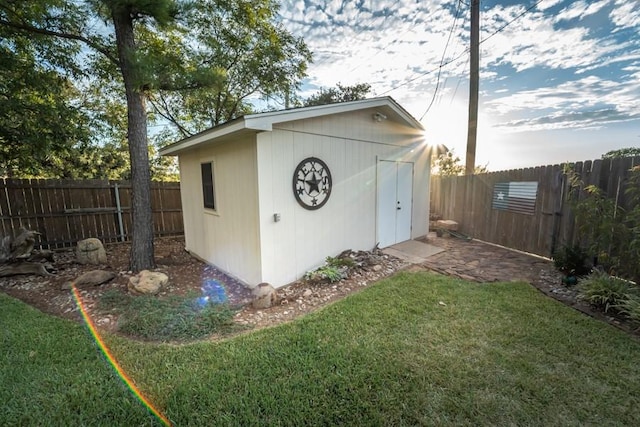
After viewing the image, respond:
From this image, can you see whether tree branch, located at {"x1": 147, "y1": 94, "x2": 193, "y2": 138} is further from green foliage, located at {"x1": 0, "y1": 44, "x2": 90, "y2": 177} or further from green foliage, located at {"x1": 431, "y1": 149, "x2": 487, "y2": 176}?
green foliage, located at {"x1": 431, "y1": 149, "x2": 487, "y2": 176}

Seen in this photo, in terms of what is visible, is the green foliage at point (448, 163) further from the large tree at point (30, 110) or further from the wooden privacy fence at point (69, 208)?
the large tree at point (30, 110)

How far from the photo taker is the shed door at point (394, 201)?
234 inches

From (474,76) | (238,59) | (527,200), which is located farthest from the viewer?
(238,59)

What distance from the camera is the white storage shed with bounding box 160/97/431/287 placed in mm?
3926

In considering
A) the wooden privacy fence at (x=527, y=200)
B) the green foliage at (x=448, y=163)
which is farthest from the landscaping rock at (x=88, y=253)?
the green foliage at (x=448, y=163)

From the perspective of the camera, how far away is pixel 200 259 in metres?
5.97

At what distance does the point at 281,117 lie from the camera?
369 cm

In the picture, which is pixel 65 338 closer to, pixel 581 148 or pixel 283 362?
pixel 283 362

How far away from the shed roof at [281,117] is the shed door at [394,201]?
3.77 feet

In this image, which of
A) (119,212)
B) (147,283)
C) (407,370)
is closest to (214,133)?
(147,283)

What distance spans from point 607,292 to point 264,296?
4522mm

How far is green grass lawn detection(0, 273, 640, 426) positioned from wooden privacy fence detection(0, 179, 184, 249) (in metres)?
4.33

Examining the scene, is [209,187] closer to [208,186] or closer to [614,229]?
[208,186]

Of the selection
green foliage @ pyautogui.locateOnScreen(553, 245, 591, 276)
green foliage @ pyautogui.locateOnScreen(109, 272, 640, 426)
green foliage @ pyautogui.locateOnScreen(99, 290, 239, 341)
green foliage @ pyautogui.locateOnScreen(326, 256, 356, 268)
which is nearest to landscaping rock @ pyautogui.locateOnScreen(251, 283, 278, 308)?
green foliage @ pyautogui.locateOnScreen(99, 290, 239, 341)
